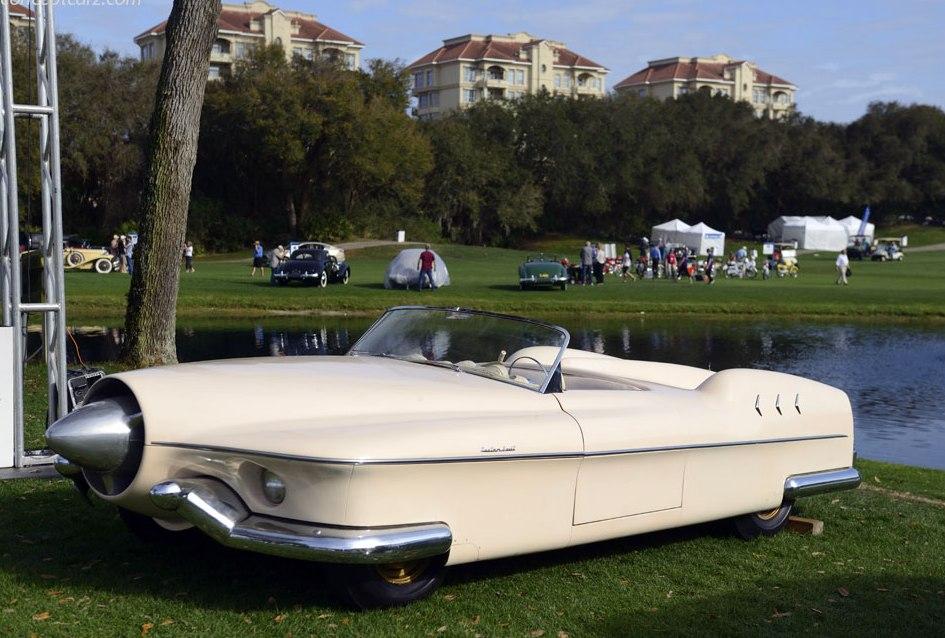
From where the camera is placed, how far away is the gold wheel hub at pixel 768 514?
23.0 feet

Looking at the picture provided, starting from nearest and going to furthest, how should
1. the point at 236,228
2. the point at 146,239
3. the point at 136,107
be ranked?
the point at 146,239, the point at 136,107, the point at 236,228

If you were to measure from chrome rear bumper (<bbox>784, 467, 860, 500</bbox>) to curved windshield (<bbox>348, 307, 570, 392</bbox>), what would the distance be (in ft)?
5.86

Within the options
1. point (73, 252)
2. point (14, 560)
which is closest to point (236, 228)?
point (73, 252)

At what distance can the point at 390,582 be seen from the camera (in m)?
5.26

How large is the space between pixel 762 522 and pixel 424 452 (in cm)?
294

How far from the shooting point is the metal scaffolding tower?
7.59 metres

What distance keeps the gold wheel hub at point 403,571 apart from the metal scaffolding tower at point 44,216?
3326 millimetres

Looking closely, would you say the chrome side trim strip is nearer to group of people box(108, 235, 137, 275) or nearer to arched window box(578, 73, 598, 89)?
group of people box(108, 235, 137, 275)

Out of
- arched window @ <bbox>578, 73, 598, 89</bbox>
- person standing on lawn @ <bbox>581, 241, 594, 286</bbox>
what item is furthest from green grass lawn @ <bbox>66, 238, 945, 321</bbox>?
arched window @ <bbox>578, 73, 598, 89</bbox>

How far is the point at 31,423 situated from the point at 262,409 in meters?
5.98

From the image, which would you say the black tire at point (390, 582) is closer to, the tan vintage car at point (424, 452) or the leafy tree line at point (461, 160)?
the tan vintage car at point (424, 452)

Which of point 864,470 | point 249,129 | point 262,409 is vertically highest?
point 249,129

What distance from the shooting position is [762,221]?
99.9 m

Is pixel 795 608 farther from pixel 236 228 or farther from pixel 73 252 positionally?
pixel 236 228
